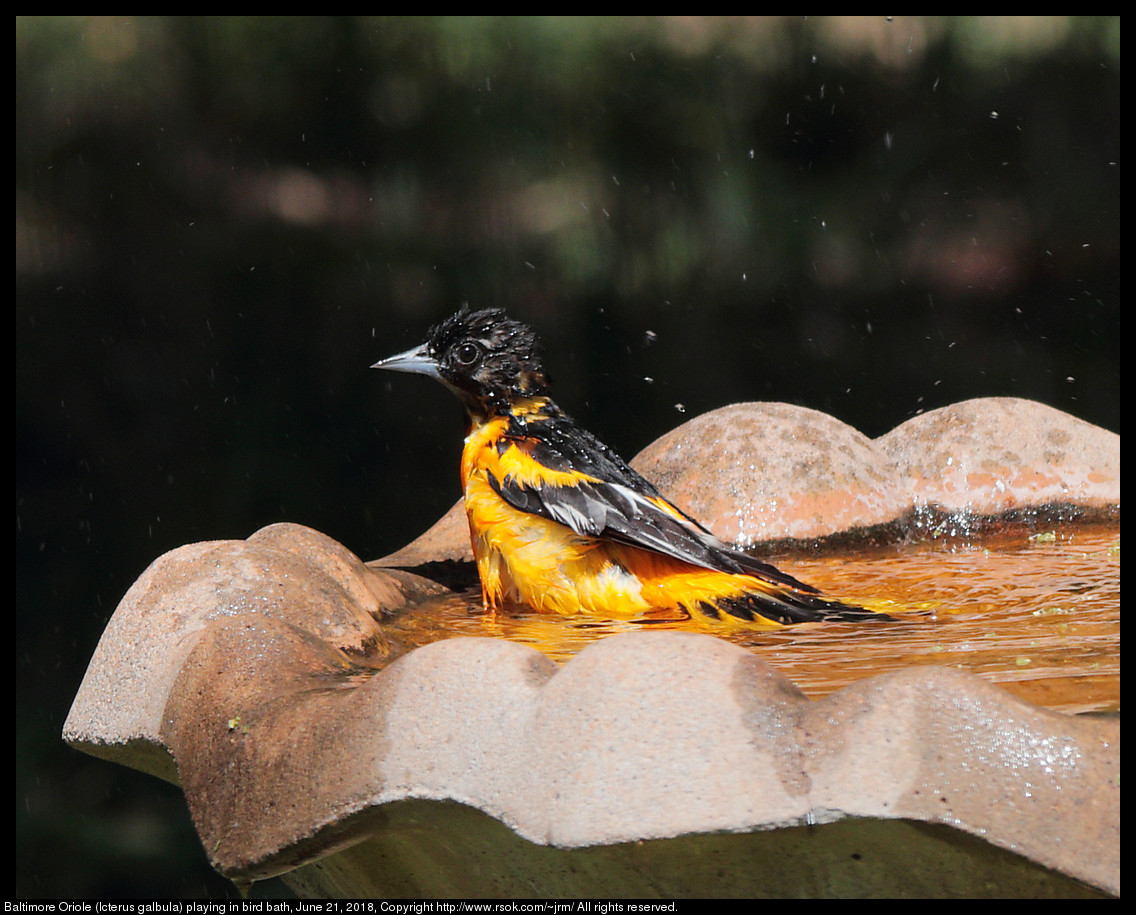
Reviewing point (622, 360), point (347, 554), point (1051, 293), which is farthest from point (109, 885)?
point (1051, 293)

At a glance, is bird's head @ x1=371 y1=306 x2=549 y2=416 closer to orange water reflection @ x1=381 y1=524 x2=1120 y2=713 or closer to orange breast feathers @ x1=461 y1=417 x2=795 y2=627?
orange breast feathers @ x1=461 y1=417 x2=795 y2=627

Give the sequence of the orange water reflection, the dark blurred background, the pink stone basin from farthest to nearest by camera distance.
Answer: the dark blurred background < the orange water reflection < the pink stone basin

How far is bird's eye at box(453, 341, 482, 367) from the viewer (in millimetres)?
3920

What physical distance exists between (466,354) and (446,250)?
11.2 ft

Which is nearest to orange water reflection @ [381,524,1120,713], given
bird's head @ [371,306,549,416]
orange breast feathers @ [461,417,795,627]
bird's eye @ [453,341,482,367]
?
orange breast feathers @ [461,417,795,627]

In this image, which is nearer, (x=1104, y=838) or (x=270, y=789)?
(x=1104, y=838)

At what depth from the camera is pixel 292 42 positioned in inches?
264

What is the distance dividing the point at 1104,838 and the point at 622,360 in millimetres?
6043

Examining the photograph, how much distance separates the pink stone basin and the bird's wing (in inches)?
40.8

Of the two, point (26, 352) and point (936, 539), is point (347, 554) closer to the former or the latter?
point (936, 539)

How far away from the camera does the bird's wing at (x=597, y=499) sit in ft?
10.9

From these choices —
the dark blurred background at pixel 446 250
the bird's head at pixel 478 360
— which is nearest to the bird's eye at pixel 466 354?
the bird's head at pixel 478 360

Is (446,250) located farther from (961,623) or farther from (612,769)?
(612,769)

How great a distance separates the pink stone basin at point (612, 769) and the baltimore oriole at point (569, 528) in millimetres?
1061
